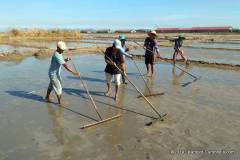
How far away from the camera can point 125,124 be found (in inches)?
253

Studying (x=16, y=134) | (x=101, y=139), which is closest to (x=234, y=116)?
(x=101, y=139)

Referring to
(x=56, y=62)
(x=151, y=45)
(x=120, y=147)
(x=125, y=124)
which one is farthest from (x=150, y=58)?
(x=120, y=147)

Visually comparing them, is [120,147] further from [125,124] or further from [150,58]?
[150,58]

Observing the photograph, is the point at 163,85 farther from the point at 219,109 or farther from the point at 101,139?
the point at 101,139

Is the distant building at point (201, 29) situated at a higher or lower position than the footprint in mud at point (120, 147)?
higher

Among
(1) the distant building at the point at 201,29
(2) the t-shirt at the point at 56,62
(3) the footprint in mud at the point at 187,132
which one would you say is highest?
(2) the t-shirt at the point at 56,62

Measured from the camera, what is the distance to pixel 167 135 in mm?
5773

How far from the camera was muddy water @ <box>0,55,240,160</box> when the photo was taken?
5148 mm

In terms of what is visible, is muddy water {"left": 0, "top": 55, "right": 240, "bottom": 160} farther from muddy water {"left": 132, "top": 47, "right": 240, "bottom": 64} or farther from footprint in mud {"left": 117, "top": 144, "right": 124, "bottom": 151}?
muddy water {"left": 132, "top": 47, "right": 240, "bottom": 64}

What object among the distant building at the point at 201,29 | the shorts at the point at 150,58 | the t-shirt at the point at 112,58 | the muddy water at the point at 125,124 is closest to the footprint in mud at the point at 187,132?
the muddy water at the point at 125,124

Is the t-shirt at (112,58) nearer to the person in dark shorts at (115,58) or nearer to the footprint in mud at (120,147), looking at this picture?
the person in dark shorts at (115,58)

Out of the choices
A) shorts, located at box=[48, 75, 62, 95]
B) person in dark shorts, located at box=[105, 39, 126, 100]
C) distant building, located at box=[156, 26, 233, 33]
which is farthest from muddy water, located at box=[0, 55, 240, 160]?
distant building, located at box=[156, 26, 233, 33]

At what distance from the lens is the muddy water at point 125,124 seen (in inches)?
203

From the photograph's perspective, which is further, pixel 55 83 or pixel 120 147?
pixel 55 83
